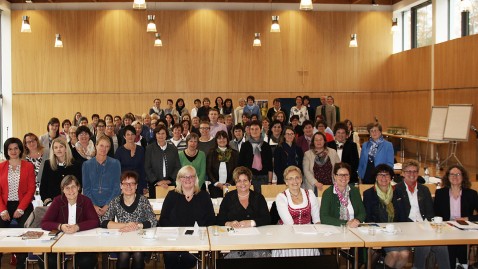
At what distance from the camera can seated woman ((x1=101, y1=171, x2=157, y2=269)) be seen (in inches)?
205

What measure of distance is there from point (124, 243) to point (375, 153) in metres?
4.59

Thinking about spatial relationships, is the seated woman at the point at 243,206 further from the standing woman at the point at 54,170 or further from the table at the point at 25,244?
the standing woman at the point at 54,170

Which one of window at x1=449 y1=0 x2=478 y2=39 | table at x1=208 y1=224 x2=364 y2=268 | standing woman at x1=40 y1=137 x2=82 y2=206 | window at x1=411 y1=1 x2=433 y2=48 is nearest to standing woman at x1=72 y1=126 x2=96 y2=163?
standing woman at x1=40 y1=137 x2=82 y2=206

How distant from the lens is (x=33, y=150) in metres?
6.98

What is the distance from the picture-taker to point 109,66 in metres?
17.6

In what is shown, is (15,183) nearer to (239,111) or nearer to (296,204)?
(296,204)

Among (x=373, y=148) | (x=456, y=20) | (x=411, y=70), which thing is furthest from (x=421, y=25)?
(x=373, y=148)

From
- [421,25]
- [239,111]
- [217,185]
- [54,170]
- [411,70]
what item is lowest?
[217,185]

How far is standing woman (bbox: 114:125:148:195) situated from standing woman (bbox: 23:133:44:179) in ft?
3.38

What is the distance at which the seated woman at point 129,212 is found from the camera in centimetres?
522

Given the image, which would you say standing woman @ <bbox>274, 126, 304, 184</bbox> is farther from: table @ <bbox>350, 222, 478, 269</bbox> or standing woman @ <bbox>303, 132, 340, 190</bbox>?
table @ <bbox>350, 222, 478, 269</bbox>

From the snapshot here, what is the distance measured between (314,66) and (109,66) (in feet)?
22.8

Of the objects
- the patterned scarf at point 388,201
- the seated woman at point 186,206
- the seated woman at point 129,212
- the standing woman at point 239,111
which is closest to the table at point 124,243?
the seated woman at point 129,212

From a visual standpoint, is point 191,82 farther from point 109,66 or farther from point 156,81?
point 109,66
